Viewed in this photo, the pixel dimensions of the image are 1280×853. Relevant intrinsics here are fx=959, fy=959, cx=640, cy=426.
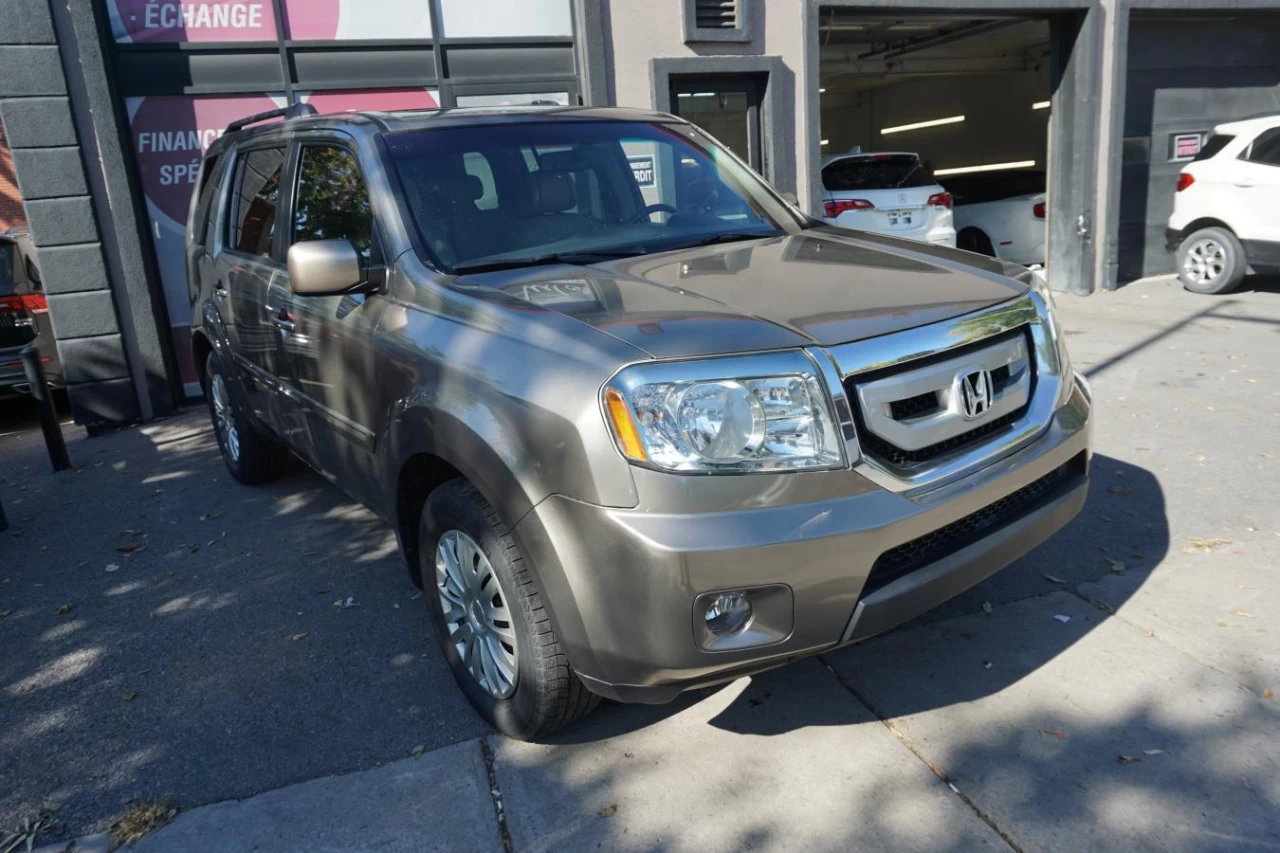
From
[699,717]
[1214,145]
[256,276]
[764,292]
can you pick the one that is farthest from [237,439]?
[1214,145]

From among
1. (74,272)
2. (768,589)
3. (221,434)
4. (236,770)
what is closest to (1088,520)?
(768,589)

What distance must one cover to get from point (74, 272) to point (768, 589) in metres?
6.94

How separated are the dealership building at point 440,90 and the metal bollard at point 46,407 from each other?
3.60 feet

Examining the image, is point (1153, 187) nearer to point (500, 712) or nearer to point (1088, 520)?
point (1088, 520)

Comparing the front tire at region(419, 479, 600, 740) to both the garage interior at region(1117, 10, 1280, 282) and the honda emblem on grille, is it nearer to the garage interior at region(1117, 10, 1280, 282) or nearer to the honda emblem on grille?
the honda emblem on grille

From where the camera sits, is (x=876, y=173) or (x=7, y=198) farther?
(x=7, y=198)

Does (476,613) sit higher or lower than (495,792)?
higher

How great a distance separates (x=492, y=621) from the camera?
2.84 m

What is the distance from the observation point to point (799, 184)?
916 centimetres

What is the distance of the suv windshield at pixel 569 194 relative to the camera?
3287 millimetres

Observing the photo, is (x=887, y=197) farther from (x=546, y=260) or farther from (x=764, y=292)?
(x=764, y=292)

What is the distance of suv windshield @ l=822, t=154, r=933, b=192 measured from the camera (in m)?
10.3

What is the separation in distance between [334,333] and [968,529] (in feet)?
7.47

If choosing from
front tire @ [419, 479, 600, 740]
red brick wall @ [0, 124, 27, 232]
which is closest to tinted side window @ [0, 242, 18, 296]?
front tire @ [419, 479, 600, 740]
